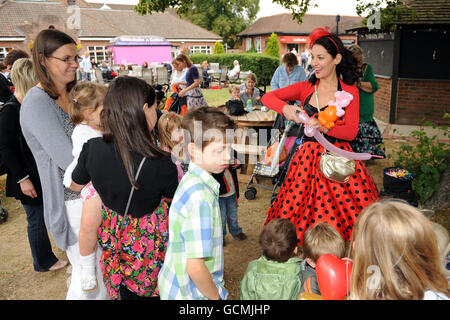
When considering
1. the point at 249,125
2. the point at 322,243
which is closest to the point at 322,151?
the point at 322,243

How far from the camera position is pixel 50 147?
7.09 ft

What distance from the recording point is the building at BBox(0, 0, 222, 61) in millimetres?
31428

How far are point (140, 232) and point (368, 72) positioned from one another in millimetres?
5010

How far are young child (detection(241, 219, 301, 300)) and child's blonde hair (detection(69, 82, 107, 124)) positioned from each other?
1.54 meters

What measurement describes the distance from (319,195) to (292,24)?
45.9m

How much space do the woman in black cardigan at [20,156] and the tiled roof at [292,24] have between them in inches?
1748

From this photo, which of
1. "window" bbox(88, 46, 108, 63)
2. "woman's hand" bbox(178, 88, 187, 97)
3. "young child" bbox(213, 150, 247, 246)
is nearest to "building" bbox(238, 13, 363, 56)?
"window" bbox(88, 46, 108, 63)

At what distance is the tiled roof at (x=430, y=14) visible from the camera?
822 cm

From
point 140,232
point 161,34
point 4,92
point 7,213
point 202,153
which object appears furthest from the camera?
point 161,34

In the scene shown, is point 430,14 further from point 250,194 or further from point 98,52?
point 98,52

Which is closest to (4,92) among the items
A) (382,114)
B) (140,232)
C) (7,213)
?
(7,213)

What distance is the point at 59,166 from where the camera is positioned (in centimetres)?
219

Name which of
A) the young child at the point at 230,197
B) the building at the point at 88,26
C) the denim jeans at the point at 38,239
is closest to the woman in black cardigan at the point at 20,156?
the denim jeans at the point at 38,239

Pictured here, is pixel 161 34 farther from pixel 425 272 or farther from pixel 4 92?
pixel 425 272
